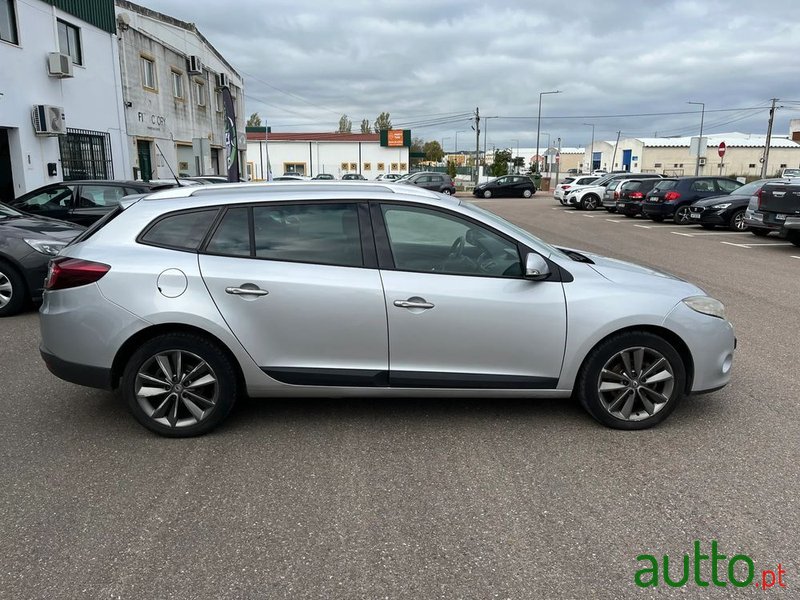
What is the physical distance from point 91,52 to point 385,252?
59.4ft

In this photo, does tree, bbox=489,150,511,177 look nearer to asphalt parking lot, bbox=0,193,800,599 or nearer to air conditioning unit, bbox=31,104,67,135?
air conditioning unit, bbox=31,104,67,135

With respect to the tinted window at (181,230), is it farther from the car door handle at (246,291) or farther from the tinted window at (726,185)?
the tinted window at (726,185)

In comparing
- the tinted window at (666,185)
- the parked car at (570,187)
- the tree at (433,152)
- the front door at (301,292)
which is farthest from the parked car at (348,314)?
the tree at (433,152)

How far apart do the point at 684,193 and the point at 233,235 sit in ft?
67.6

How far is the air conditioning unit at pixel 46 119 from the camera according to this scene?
15.1m

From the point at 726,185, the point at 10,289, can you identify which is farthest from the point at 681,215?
the point at 10,289

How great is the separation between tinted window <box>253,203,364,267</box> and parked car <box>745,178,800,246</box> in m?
12.3

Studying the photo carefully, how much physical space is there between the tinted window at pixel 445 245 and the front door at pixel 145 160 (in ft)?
66.6

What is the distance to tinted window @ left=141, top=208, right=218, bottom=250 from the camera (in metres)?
3.98

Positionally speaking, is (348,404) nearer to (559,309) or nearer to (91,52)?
(559,309)

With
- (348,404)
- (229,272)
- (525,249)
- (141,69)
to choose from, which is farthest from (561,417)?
(141,69)

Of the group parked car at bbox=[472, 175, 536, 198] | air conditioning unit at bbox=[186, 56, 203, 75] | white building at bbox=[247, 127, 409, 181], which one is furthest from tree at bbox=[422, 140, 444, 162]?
air conditioning unit at bbox=[186, 56, 203, 75]

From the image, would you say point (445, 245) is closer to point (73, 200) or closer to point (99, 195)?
point (99, 195)

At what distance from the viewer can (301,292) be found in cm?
386
